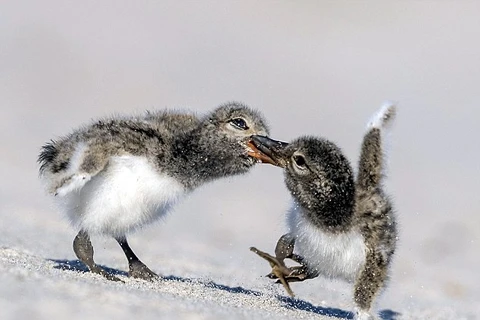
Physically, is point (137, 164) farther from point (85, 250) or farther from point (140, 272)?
point (140, 272)

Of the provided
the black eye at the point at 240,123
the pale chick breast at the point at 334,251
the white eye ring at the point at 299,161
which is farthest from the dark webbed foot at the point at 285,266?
the black eye at the point at 240,123

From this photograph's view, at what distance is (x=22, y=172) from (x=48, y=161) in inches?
225

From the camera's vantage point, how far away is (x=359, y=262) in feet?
23.1

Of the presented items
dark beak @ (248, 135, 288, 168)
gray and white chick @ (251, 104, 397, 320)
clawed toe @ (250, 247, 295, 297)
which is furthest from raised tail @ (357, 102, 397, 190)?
clawed toe @ (250, 247, 295, 297)

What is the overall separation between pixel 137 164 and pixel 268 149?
90 centimetres

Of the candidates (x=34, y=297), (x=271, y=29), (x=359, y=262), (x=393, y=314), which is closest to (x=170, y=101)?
(x=271, y=29)

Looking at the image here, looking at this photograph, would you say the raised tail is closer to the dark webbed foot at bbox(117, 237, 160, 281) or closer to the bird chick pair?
the bird chick pair

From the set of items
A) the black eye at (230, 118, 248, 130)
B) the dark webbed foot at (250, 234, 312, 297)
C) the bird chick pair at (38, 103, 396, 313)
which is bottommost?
the dark webbed foot at (250, 234, 312, 297)

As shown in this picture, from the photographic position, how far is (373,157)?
7.27m

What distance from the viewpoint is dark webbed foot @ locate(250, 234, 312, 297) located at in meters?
7.25

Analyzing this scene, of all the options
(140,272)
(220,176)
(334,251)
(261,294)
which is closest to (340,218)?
(334,251)

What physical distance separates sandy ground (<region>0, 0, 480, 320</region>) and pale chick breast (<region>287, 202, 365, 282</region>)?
0.36 m

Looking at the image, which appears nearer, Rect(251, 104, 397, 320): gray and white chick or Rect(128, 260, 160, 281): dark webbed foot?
Rect(251, 104, 397, 320): gray and white chick

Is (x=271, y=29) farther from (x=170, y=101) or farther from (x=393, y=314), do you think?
(x=393, y=314)
